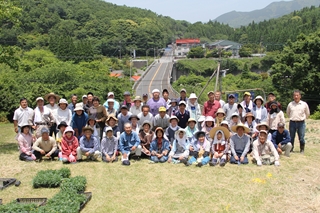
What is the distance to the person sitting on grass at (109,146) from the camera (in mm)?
8047

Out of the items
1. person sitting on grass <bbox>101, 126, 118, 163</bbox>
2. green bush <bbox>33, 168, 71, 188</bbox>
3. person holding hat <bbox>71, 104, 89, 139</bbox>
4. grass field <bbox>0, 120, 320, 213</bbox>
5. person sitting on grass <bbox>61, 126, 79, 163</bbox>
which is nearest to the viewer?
grass field <bbox>0, 120, 320, 213</bbox>

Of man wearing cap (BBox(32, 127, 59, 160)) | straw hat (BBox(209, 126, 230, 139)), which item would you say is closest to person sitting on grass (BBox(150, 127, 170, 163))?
straw hat (BBox(209, 126, 230, 139))

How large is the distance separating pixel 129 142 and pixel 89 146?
1.02 meters

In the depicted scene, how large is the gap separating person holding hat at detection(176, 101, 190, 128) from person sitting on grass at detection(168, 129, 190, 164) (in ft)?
2.49

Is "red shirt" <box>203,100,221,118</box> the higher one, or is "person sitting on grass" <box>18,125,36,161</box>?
"red shirt" <box>203,100,221,118</box>

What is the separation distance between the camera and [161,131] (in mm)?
7988

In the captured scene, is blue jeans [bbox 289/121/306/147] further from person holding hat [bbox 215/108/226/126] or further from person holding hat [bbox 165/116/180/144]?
person holding hat [bbox 165/116/180/144]

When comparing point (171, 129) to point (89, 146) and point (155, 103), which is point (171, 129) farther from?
point (89, 146)

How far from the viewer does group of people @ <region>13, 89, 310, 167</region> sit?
791 cm

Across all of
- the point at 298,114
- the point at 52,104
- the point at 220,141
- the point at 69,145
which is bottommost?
the point at 69,145

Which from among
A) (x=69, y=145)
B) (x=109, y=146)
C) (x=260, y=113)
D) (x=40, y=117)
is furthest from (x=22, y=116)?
(x=260, y=113)

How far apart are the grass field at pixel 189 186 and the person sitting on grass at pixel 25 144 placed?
19 cm

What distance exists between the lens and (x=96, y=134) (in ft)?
27.2

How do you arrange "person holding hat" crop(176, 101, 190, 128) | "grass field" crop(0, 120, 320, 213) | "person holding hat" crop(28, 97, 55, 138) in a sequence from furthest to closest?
"person holding hat" crop(176, 101, 190, 128)
"person holding hat" crop(28, 97, 55, 138)
"grass field" crop(0, 120, 320, 213)
